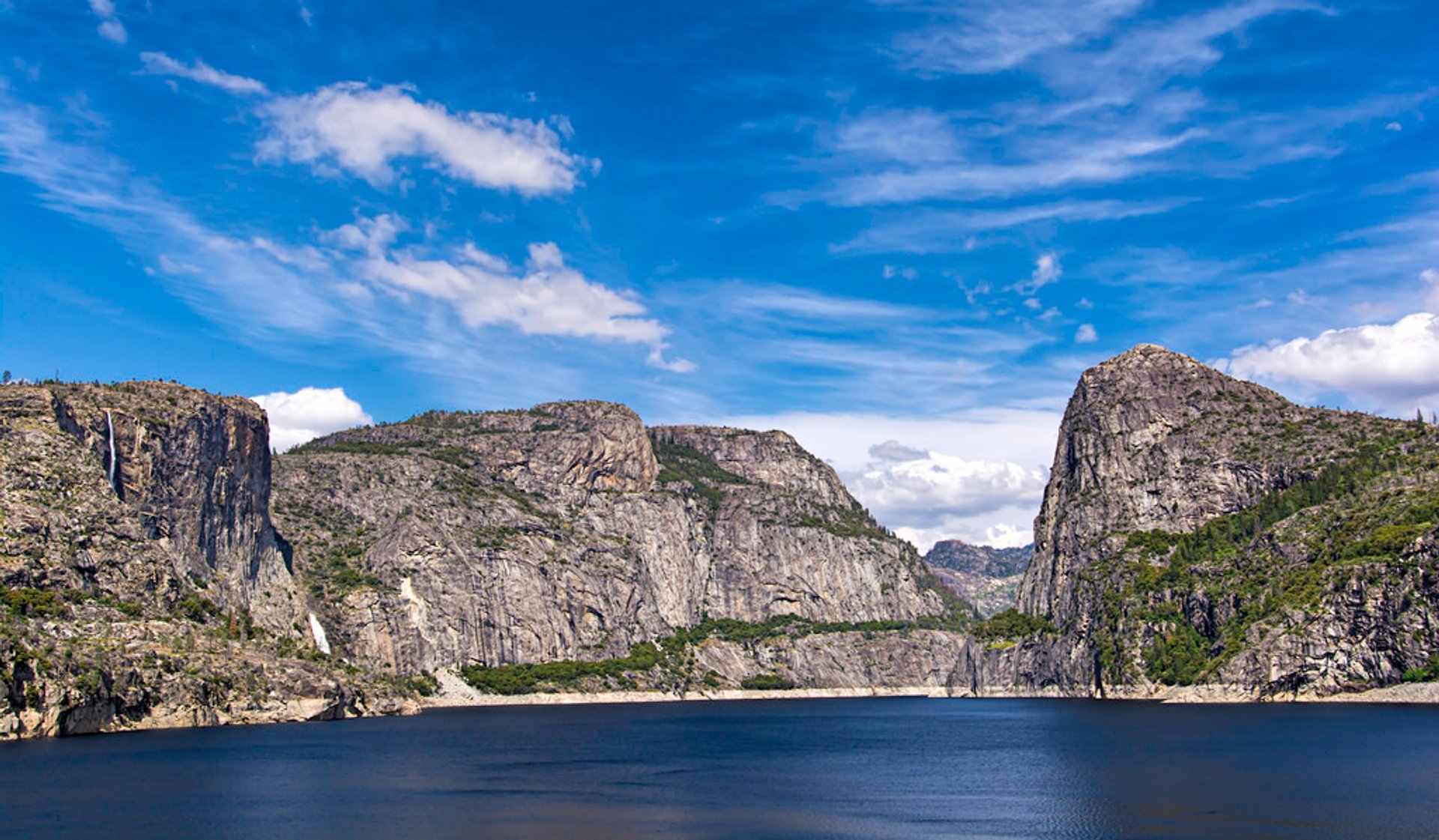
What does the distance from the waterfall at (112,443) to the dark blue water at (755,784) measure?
56099mm

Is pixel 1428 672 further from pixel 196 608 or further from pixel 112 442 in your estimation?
pixel 112 442

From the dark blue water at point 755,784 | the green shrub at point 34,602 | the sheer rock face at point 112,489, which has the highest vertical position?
the sheer rock face at point 112,489

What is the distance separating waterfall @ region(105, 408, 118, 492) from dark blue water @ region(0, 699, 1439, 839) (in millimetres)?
56099

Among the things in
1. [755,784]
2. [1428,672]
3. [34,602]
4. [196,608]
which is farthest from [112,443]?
[1428,672]

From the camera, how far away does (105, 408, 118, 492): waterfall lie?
17850cm

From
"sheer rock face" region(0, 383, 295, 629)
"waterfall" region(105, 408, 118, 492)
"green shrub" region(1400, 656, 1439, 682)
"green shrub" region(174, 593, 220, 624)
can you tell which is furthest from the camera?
"waterfall" region(105, 408, 118, 492)

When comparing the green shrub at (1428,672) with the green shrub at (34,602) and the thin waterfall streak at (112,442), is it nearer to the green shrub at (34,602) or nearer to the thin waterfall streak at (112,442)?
the green shrub at (34,602)

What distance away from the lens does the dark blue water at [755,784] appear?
2657 inches

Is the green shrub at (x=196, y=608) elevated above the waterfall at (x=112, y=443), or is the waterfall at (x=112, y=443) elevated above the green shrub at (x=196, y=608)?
the waterfall at (x=112, y=443)

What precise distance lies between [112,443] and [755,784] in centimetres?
13507

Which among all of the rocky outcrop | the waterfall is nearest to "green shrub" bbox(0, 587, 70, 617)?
the rocky outcrop

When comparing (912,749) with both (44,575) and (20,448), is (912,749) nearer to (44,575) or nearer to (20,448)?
(44,575)

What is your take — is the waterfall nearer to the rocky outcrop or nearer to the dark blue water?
the rocky outcrop

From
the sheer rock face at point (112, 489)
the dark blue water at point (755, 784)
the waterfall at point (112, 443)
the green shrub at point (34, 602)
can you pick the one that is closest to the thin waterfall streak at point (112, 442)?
the waterfall at point (112, 443)
